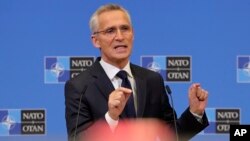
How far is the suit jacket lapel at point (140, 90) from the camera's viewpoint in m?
1.51

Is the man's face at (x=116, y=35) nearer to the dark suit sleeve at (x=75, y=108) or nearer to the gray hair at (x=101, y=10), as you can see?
the gray hair at (x=101, y=10)

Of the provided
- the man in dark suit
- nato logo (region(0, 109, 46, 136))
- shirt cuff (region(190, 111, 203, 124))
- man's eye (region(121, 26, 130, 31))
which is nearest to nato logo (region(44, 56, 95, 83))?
nato logo (region(0, 109, 46, 136))

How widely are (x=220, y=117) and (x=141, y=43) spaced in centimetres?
60

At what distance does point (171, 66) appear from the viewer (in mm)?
2701

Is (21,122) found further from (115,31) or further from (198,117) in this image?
(198,117)

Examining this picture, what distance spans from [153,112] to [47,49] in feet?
4.28

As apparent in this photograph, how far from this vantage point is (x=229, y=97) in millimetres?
2715

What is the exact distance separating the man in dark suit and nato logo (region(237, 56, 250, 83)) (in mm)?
1131

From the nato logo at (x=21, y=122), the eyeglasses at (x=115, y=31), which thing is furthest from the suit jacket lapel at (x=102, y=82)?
the nato logo at (x=21, y=122)

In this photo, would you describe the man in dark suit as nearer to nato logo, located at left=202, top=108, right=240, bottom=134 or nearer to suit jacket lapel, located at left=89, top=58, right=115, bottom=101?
suit jacket lapel, located at left=89, top=58, right=115, bottom=101

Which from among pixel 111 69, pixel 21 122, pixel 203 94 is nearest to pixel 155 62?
pixel 21 122

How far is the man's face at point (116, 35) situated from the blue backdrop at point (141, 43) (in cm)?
113

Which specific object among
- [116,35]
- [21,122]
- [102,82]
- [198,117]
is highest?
[116,35]

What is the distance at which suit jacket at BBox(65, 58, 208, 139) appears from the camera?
4.80 feet
